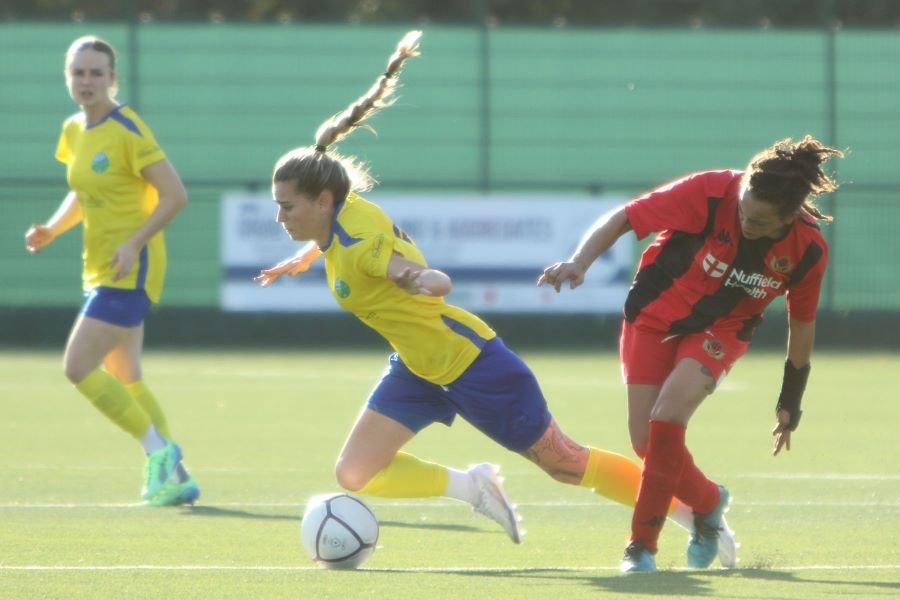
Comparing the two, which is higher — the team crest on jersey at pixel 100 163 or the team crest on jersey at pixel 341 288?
the team crest on jersey at pixel 100 163

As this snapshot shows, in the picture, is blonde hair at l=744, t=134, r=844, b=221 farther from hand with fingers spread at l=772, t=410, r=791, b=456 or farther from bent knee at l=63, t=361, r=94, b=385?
bent knee at l=63, t=361, r=94, b=385

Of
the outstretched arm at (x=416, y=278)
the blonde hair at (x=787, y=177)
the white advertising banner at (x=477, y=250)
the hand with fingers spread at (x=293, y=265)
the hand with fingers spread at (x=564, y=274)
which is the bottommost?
the white advertising banner at (x=477, y=250)

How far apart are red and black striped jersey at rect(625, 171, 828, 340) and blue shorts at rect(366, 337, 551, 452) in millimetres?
513

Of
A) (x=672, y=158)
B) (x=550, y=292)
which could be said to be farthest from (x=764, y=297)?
(x=672, y=158)

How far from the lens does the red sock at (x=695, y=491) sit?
6.18 m

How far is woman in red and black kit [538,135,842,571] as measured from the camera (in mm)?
5656

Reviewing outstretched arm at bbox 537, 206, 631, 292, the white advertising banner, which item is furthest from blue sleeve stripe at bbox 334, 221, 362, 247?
the white advertising banner

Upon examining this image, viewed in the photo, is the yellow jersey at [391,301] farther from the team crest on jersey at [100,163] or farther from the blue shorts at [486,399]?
the team crest on jersey at [100,163]

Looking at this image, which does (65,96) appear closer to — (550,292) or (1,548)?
(550,292)

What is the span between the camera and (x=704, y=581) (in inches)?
227

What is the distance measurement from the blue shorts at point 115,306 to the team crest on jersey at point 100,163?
55 cm

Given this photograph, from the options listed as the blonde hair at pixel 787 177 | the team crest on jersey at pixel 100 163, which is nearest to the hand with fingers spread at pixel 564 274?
the blonde hair at pixel 787 177

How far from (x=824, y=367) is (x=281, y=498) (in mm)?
9333

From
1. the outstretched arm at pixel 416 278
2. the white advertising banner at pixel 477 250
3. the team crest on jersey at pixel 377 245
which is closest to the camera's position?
the outstretched arm at pixel 416 278
